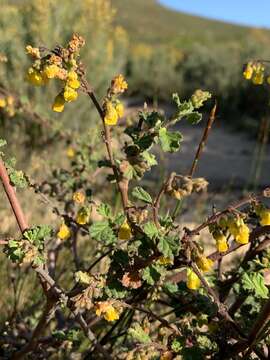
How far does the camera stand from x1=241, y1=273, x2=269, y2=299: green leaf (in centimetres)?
120

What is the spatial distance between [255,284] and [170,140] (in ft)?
1.16

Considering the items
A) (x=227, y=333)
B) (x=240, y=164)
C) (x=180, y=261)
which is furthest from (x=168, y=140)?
(x=240, y=164)

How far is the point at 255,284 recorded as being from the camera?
121 centimetres

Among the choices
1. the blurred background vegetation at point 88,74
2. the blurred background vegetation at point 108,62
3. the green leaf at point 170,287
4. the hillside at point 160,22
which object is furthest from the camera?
the hillside at point 160,22

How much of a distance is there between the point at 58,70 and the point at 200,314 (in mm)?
631

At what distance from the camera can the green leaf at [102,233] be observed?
115 centimetres

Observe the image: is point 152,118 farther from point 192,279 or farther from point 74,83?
point 192,279

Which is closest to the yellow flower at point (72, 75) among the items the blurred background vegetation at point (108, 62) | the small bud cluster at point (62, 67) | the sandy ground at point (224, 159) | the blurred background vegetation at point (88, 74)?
the small bud cluster at point (62, 67)

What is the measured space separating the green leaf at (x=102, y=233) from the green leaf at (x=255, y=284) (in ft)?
0.95

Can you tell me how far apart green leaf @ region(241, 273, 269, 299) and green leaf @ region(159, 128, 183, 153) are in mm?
320

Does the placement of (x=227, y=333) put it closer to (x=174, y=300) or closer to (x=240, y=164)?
(x=174, y=300)

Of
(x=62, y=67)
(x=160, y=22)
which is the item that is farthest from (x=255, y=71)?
(x=160, y=22)

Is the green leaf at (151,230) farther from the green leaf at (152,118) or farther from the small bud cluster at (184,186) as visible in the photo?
the green leaf at (152,118)

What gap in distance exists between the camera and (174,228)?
1.13 meters
